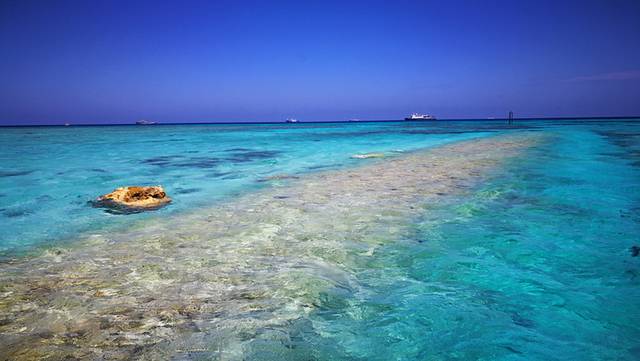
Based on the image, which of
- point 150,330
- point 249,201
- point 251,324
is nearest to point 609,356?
point 251,324

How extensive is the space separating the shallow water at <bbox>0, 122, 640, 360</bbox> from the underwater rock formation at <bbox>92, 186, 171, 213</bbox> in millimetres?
503

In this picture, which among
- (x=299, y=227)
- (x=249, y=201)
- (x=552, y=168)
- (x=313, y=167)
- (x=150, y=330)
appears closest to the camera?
(x=150, y=330)

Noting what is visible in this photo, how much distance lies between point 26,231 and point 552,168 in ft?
47.9

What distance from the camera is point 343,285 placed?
4039 mm

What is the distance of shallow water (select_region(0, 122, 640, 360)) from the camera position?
295 cm

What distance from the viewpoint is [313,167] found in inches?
608

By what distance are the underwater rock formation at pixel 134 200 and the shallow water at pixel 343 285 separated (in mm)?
503

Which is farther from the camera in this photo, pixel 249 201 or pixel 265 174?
pixel 265 174

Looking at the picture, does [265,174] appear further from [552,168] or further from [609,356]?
[609,356]

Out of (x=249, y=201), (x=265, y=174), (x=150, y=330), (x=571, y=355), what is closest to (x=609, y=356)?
(x=571, y=355)

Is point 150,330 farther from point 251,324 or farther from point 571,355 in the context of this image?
point 571,355

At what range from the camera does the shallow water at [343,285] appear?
9.67ft

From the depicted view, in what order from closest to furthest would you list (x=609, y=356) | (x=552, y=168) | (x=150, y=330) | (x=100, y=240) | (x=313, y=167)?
(x=609, y=356) → (x=150, y=330) → (x=100, y=240) → (x=552, y=168) → (x=313, y=167)

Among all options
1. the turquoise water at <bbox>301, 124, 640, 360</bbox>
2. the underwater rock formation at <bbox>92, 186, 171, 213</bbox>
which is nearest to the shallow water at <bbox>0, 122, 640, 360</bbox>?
the turquoise water at <bbox>301, 124, 640, 360</bbox>
